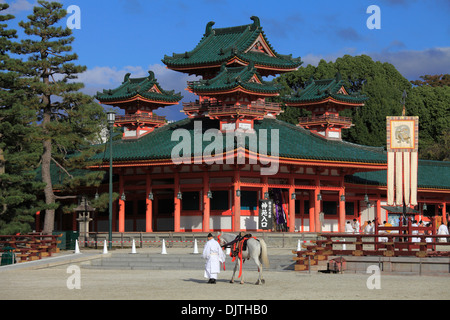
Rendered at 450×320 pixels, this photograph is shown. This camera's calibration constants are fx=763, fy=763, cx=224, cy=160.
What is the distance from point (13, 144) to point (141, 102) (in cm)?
1217

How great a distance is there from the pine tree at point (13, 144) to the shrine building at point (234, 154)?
6342mm

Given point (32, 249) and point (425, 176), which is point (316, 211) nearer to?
point (425, 176)

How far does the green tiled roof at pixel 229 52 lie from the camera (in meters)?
54.8

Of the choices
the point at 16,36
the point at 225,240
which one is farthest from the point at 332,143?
the point at 225,240

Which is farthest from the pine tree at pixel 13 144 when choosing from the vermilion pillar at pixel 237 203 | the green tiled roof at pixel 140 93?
the vermilion pillar at pixel 237 203

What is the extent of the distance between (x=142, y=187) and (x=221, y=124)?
22.2 ft

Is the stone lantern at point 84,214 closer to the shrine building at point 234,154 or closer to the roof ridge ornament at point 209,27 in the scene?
the shrine building at point 234,154

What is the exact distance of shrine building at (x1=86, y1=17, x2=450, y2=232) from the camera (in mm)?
47656

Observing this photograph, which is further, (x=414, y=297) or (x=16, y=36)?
(x=16, y=36)

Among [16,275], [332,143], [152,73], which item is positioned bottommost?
[16,275]

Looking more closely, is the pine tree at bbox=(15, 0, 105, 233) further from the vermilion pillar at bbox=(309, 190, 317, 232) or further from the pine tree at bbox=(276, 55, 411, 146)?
the pine tree at bbox=(276, 55, 411, 146)

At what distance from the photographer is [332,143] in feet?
179
